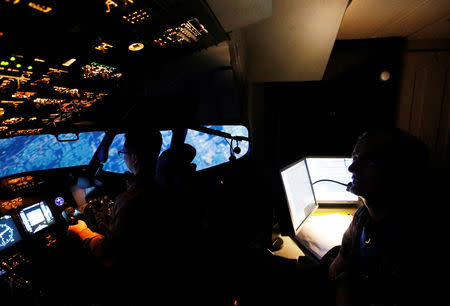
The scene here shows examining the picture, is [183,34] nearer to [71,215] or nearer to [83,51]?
[83,51]

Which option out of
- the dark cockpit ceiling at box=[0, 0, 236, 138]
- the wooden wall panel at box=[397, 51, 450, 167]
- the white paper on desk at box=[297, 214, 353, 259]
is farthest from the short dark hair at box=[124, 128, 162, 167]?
the wooden wall panel at box=[397, 51, 450, 167]

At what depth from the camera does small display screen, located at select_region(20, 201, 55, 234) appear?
1300 mm

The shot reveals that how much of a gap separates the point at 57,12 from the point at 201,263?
1811 mm

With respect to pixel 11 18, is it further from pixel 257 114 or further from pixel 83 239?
pixel 257 114

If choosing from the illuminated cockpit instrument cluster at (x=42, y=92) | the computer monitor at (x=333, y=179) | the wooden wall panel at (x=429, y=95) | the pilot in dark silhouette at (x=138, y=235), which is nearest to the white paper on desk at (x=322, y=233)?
the computer monitor at (x=333, y=179)

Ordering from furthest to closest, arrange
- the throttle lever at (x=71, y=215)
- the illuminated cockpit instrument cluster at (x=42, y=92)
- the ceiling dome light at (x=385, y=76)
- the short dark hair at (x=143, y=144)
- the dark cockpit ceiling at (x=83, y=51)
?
the ceiling dome light at (x=385, y=76)
the throttle lever at (x=71, y=215)
the short dark hair at (x=143, y=144)
the illuminated cockpit instrument cluster at (x=42, y=92)
the dark cockpit ceiling at (x=83, y=51)

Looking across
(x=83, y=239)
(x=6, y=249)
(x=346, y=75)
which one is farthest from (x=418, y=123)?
(x=6, y=249)

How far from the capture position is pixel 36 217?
1.36 m

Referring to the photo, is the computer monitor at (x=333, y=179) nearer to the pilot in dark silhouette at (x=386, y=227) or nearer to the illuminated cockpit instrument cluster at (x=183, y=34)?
the pilot in dark silhouette at (x=386, y=227)

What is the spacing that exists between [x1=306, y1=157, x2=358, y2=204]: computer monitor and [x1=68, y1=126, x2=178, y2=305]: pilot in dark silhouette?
137cm

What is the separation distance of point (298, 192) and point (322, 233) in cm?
36

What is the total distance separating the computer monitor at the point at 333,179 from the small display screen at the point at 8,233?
7.19 ft

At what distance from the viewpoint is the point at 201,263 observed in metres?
1.73

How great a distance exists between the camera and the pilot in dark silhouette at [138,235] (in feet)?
3.84
